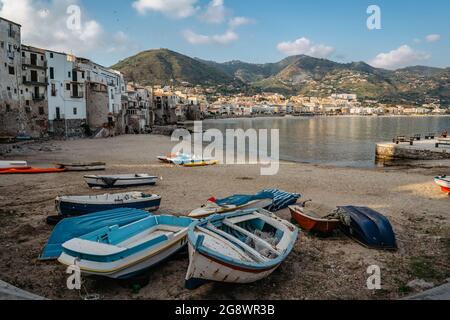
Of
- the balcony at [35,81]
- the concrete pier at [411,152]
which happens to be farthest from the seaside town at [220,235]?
the balcony at [35,81]

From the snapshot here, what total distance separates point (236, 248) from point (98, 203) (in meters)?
→ 6.74

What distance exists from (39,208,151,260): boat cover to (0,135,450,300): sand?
43 cm

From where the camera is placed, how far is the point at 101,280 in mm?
7984

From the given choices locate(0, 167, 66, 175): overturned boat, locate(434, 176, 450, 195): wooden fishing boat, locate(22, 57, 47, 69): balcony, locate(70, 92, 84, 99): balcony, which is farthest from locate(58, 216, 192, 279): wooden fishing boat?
locate(70, 92, 84, 99): balcony

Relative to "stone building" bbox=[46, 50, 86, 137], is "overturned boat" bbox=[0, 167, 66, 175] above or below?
below

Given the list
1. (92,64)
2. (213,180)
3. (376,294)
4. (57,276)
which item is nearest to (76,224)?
(57,276)

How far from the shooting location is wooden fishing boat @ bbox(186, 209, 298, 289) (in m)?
6.82

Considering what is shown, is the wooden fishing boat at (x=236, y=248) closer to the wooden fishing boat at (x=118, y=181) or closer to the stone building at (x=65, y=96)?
the wooden fishing boat at (x=118, y=181)

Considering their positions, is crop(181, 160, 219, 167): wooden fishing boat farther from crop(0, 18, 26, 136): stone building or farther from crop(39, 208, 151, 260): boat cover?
crop(0, 18, 26, 136): stone building

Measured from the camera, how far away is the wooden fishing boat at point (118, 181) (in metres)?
18.4

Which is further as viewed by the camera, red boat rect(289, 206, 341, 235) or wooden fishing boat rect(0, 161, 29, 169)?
wooden fishing boat rect(0, 161, 29, 169)

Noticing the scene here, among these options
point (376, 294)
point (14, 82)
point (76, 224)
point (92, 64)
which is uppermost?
point (92, 64)
